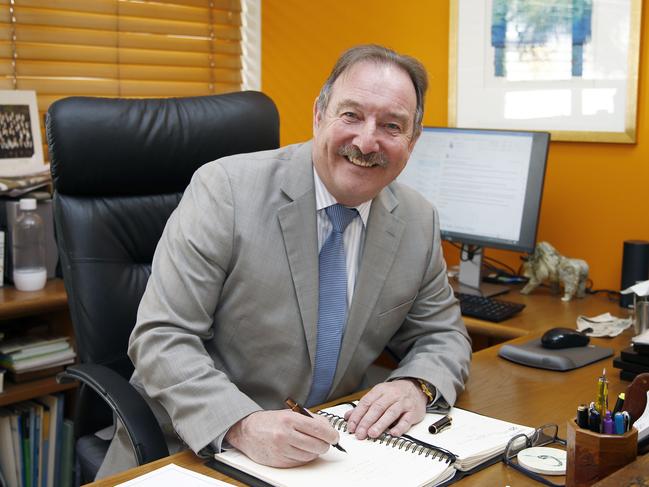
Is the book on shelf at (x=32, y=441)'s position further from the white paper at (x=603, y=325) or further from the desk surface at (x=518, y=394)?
the white paper at (x=603, y=325)

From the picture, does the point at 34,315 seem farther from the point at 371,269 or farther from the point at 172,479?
the point at 172,479

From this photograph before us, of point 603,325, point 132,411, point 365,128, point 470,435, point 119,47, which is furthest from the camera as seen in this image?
point 119,47

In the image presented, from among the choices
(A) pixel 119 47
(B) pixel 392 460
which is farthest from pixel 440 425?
(A) pixel 119 47

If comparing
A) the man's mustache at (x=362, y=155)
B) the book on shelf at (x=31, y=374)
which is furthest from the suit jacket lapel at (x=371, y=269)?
the book on shelf at (x=31, y=374)

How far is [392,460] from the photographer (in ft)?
4.22

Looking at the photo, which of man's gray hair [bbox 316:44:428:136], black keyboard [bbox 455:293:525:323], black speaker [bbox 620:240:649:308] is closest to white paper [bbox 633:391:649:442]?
man's gray hair [bbox 316:44:428:136]

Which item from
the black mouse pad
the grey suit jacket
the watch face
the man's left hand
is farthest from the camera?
the black mouse pad

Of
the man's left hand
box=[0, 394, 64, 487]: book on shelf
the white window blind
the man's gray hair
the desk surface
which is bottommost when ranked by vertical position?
box=[0, 394, 64, 487]: book on shelf

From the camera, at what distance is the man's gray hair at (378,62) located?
1.63m

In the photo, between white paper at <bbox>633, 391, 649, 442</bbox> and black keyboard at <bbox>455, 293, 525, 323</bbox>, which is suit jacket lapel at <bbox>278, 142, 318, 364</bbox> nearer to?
white paper at <bbox>633, 391, 649, 442</bbox>

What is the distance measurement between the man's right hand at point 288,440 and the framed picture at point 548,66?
5.13 feet

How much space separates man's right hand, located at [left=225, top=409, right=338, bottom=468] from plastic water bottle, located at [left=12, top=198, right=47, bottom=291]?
1477 millimetres

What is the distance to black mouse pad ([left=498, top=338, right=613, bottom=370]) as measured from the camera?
1.79 meters

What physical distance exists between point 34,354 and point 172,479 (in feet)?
4.90
